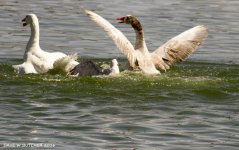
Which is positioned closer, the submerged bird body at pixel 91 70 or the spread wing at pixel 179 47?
the submerged bird body at pixel 91 70

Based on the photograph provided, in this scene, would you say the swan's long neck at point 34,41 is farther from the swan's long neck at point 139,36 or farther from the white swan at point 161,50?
the swan's long neck at point 139,36

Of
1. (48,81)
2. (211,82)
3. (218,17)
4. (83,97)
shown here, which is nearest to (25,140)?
(83,97)

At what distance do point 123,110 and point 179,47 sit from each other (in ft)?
12.8

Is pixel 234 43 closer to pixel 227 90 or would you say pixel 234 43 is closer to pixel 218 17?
pixel 218 17

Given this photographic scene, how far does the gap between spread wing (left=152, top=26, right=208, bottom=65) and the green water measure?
0.59 meters

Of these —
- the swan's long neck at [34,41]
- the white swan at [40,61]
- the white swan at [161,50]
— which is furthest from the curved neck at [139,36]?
the swan's long neck at [34,41]

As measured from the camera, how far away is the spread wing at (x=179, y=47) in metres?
15.6

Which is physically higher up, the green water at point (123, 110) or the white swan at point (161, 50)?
the white swan at point (161, 50)

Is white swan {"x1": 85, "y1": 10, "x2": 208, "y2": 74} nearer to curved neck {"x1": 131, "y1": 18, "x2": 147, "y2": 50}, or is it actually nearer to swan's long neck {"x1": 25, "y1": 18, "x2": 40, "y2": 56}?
curved neck {"x1": 131, "y1": 18, "x2": 147, "y2": 50}

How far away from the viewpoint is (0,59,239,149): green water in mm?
10633

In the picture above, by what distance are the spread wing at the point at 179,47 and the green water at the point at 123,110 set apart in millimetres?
589

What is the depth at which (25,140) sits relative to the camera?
10.4 meters

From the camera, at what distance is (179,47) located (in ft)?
51.5

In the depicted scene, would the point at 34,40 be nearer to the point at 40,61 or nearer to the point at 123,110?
Result: the point at 40,61
